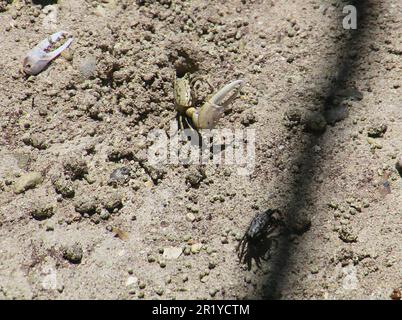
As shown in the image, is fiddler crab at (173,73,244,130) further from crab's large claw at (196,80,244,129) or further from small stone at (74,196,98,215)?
small stone at (74,196,98,215)

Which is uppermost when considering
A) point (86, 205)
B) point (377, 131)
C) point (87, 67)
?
point (87, 67)

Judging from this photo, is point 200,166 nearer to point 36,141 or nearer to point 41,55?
point 36,141

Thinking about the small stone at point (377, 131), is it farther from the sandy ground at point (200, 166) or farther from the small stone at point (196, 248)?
the small stone at point (196, 248)

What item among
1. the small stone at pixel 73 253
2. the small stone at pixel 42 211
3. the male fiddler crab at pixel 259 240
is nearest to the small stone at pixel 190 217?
the male fiddler crab at pixel 259 240

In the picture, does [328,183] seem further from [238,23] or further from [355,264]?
[238,23]

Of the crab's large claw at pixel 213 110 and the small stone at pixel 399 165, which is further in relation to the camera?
the crab's large claw at pixel 213 110

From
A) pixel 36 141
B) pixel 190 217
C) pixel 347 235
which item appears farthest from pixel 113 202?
pixel 347 235

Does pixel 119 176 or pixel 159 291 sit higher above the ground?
pixel 119 176

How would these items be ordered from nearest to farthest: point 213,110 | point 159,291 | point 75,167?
point 159,291 < point 75,167 < point 213,110
